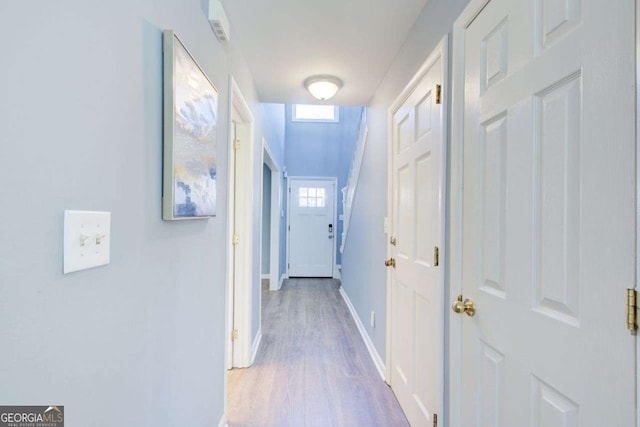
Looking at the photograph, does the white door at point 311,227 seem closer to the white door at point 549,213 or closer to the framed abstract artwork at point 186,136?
the framed abstract artwork at point 186,136

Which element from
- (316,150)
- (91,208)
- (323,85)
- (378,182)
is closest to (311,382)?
(378,182)

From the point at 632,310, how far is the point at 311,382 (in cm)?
202

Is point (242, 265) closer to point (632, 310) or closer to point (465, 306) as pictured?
point (465, 306)

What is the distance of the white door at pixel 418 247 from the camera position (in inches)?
57.1

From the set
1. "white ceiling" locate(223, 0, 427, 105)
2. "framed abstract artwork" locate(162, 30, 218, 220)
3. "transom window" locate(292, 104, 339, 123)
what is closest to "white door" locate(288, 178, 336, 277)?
"transom window" locate(292, 104, 339, 123)

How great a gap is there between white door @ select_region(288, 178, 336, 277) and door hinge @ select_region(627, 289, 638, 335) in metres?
5.31

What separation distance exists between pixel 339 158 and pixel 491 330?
16.9 ft

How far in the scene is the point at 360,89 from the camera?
2730 millimetres

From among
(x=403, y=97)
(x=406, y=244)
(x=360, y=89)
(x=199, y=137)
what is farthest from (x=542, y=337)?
(x=360, y=89)

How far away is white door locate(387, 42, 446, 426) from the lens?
145cm

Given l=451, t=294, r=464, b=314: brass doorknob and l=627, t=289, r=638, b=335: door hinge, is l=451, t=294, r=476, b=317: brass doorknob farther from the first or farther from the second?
l=627, t=289, r=638, b=335: door hinge

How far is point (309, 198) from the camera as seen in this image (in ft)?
19.5


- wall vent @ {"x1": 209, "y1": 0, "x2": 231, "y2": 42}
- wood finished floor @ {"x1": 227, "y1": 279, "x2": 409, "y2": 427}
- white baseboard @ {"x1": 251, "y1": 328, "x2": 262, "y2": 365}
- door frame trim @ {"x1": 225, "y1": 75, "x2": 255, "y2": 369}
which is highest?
wall vent @ {"x1": 209, "y1": 0, "x2": 231, "y2": 42}

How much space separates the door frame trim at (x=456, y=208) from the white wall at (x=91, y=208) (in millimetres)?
1060
